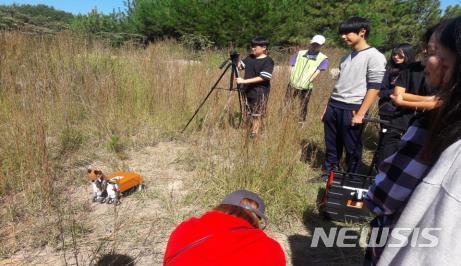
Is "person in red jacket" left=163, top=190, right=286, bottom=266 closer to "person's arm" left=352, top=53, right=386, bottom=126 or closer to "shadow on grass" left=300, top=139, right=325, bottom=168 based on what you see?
"person's arm" left=352, top=53, right=386, bottom=126

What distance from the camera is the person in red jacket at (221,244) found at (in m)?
0.81

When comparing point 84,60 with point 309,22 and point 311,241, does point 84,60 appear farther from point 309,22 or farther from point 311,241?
point 309,22

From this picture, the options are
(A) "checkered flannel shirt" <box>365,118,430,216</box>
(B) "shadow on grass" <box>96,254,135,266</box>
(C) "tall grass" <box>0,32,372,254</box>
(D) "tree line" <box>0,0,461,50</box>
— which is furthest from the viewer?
(D) "tree line" <box>0,0,461,50</box>

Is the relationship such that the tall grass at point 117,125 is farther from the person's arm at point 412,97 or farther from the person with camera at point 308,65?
the person's arm at point 412,97

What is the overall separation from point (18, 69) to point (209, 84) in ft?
7.50

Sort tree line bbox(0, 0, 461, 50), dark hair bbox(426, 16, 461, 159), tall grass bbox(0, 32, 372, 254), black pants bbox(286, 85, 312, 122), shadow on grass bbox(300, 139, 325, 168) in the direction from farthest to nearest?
tree line bbox(0, 0, 461, 50) → shadow on grass bbox(300, 139, 325, 168) → black pants bbox(286, 85, 312, 122) → tall grass bbox(0, 32, 372, 254) → dark hair bbox(426, 16, 461, 159)

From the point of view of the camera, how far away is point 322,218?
7.60 ft

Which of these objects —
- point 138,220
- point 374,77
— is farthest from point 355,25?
point 138,220

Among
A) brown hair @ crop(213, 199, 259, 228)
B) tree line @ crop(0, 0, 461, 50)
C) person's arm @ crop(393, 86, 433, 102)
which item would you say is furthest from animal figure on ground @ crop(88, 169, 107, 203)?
tree line @ crop(0, 0, 461, 50)

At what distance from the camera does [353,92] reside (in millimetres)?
2564

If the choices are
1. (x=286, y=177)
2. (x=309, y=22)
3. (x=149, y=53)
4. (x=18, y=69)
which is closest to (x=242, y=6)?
(x=309, y=22)

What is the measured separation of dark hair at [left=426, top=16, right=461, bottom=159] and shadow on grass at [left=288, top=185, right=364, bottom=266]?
1437 mm

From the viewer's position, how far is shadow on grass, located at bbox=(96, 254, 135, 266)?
174cm

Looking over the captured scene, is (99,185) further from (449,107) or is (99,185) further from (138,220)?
(449,107)
